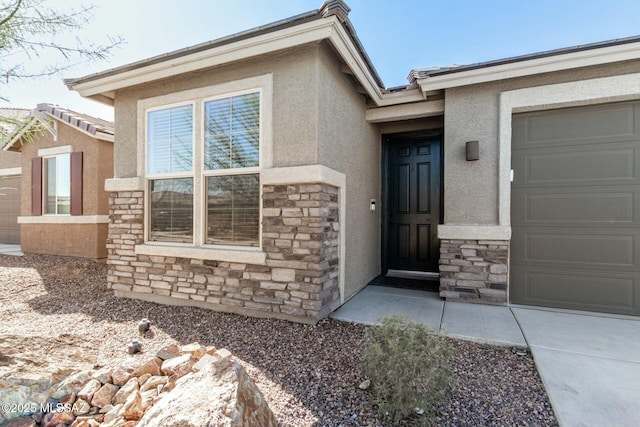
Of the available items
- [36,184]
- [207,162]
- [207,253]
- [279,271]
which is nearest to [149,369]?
[279,271]

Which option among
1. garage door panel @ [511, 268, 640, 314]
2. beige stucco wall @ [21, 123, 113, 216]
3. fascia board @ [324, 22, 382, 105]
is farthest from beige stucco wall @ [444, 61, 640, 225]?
beige stucco wall @ [21, 123, 113, 216]

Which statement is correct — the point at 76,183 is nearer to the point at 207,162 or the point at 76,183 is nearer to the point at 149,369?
the point at 207,162

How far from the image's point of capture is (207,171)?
13.4 feet

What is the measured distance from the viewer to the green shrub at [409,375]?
6.33 feet

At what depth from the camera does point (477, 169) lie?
4.18 m

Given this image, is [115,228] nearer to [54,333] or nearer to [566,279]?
[54,333]

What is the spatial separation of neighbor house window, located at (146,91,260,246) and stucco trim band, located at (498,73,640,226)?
3340 millimetres

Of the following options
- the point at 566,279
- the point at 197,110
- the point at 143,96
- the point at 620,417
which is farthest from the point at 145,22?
the point at 566,279

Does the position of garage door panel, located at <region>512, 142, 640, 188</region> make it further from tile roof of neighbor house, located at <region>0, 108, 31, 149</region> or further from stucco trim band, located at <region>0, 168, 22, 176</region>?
stucco trim band, located at <region>0, 168, 22, 176</region>

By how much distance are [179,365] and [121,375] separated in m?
0.50

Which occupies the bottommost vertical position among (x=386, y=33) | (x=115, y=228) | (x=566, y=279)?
(x=566, y=279)

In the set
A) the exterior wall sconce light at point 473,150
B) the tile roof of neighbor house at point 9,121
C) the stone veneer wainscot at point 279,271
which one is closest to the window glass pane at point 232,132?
the stone veneer wainscot at point 279,271

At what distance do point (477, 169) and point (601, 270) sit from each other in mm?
1991

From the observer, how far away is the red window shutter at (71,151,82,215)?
733cm
